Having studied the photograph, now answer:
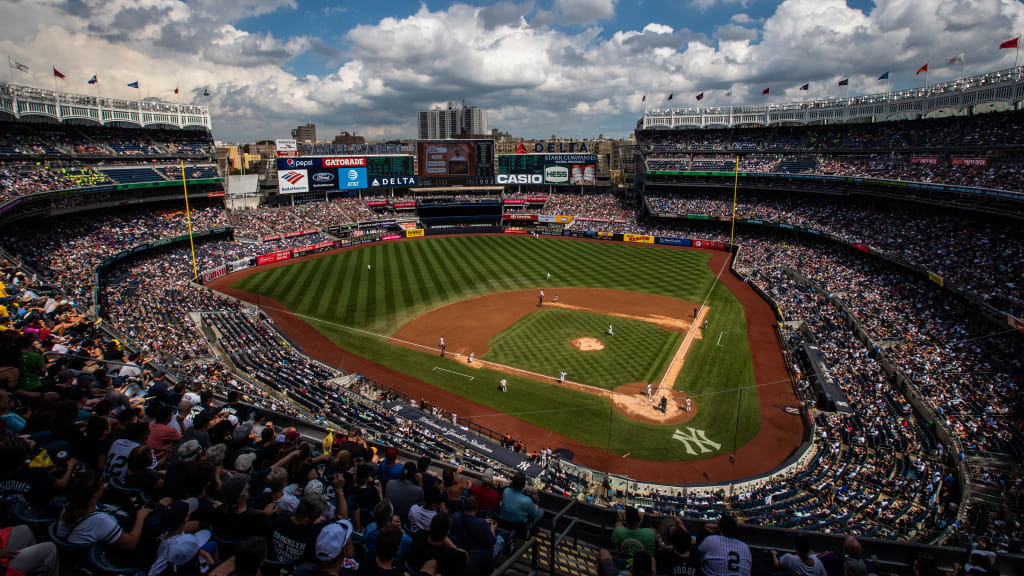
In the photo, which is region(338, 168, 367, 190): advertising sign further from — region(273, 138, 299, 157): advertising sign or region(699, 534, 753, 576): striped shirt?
region(699, 534, 753, 576): striped shirt

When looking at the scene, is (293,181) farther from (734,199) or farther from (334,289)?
(734,199)

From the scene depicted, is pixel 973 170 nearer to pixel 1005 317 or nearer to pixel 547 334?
pixel 1005 317

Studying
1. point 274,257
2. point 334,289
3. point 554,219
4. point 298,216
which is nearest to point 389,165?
point 298,216

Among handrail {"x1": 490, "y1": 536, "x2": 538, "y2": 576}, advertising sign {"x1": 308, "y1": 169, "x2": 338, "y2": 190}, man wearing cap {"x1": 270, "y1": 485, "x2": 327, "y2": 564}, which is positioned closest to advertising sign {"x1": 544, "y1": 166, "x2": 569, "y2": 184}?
advertising sign {"x1": 308, "y1": 169, "x2": 338, "y2": 190}

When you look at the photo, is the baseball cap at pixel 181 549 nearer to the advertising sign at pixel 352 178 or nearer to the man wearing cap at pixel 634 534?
the man wearing cap at pixel 634 534

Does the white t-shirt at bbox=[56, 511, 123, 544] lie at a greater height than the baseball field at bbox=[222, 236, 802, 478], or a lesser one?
greater

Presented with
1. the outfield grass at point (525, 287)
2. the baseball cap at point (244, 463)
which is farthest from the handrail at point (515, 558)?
the outfield grass at point (525, 287)
